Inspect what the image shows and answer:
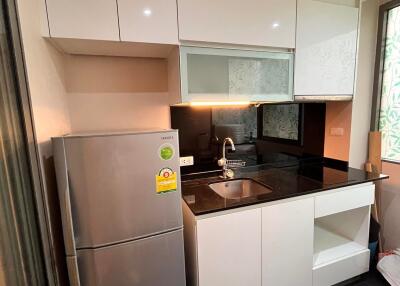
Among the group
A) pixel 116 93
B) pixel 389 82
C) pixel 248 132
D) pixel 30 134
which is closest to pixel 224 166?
pixel 248 132

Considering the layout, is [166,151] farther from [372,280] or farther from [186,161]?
[372,280]

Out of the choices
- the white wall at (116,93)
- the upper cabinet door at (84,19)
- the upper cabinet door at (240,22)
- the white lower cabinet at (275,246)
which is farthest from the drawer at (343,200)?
the upper cabinet door at (84,19)

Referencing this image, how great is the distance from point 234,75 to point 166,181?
2.91ft

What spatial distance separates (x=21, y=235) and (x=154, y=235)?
23.0 inches

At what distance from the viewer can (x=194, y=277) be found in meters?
1.34

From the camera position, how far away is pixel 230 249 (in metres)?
1.33

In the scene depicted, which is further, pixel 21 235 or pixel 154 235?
pixel 154 235

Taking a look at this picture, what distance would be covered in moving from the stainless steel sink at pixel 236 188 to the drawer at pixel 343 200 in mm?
457

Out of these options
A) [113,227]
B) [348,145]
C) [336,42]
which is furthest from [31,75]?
[348,145]

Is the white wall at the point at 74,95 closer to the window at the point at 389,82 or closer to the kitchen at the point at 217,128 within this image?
the kitchen at the point at 217,128

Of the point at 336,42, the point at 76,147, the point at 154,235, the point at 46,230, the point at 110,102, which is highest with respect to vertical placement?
the point at 336,42

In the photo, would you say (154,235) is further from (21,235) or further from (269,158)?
(269,158)

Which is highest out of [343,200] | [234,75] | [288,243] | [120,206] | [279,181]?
[234,75]

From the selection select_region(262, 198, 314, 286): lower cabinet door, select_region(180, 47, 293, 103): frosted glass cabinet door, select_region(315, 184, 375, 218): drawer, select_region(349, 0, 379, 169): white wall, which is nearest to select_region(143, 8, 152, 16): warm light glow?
select_region(180, 47, 293, 103): frosted glass cabinet door
